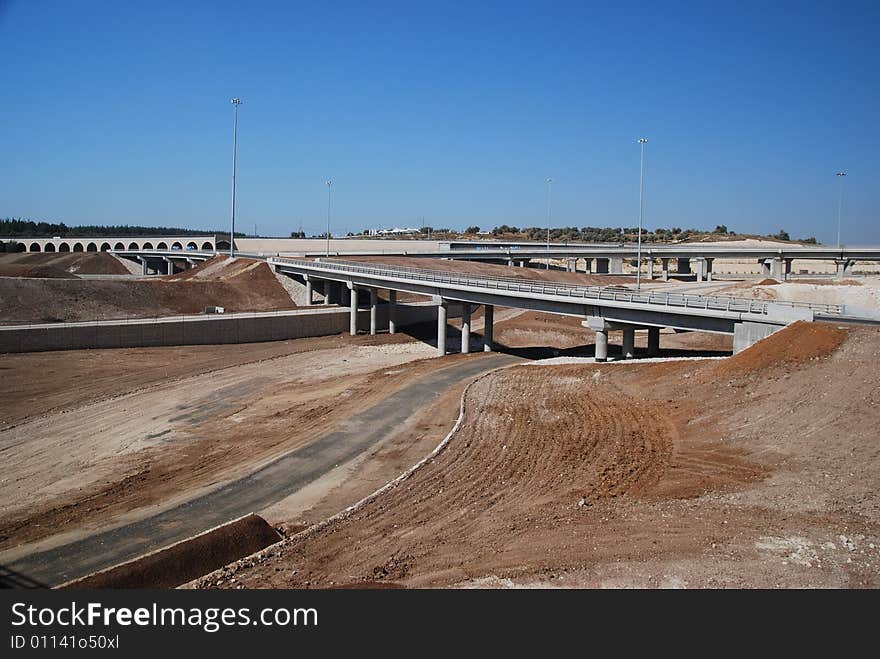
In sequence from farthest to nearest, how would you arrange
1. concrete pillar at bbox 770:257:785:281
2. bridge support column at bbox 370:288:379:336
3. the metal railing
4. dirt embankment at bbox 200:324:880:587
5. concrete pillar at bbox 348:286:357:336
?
concrete pillar at bbox 770:257:785:281
concrete pillar at bbox 348:286:357:336
bridge support column at bbox 370:288:379:336
the metal railing
dirt embankment at bbox 200:324:880:587

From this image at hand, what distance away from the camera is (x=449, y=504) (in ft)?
59.1

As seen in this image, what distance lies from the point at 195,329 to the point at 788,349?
42.1 meters

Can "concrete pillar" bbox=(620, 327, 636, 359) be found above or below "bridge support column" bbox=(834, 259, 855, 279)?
below

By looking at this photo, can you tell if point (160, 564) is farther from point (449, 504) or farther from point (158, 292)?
point (158, 292)

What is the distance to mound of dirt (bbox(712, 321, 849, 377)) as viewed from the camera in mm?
26078

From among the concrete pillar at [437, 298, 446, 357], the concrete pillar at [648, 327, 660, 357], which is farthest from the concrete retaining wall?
the concrete pillar at [648, 327, 660, 357]

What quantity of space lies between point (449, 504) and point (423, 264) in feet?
229

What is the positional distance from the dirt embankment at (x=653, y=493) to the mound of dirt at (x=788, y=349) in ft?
0.31

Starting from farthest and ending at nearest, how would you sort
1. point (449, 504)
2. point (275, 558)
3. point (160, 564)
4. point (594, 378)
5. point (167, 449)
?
1. point (594, 378)
2. point (167, 449)
3. point (449, 504)
4. point (275, 558)
5. point (160, 564)

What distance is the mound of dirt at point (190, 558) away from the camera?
527 inches

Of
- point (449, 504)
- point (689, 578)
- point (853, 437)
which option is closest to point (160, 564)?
point (449, 504)

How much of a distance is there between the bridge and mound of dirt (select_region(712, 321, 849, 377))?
1.88m

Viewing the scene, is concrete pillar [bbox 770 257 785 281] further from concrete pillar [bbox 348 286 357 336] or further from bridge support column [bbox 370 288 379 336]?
concrete pillar [bbox 348 286 357 336]

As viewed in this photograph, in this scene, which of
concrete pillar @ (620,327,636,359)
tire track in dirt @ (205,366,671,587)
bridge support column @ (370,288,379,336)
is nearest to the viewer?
tire track in dirt @ (205,366,671,587)
